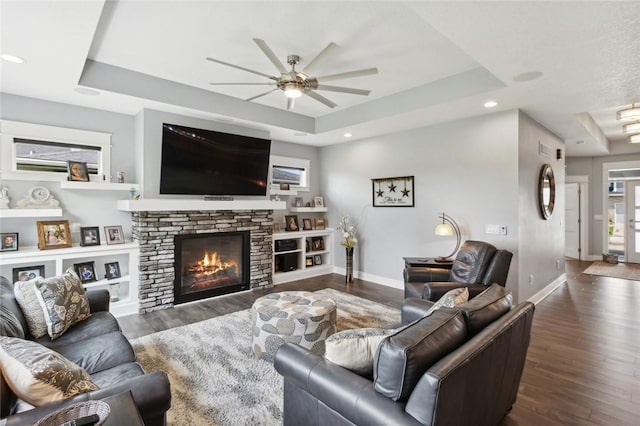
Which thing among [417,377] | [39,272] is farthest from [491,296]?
[39,272]

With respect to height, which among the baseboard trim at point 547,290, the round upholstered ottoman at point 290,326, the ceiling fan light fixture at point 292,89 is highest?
the ceiling fan light fixture at point 292,89

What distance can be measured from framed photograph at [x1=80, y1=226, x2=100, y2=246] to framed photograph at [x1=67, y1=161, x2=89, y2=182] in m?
0.62

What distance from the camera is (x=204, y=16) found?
2.59m

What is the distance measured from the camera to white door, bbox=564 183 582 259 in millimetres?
8250

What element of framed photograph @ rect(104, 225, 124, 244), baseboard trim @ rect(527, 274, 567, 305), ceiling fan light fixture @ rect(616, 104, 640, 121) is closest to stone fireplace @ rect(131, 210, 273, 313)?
framed photograph @ rect(104, 225, 124, 244)

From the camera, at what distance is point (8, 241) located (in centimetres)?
359

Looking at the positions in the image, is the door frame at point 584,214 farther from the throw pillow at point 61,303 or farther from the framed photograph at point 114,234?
the throw pillow at point 61,303

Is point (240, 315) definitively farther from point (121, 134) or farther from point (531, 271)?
point (531, 271)

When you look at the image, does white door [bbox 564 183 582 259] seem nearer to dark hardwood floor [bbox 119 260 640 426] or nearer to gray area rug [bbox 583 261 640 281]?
→ gray area rug [bbox 583 261 640 281]

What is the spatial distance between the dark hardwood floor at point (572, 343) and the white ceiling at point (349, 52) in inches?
97.2

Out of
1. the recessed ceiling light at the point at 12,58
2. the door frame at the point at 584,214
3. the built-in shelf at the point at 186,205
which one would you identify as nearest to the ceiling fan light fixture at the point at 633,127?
the door frame at the point at 584,214

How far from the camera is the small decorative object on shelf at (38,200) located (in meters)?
3.77

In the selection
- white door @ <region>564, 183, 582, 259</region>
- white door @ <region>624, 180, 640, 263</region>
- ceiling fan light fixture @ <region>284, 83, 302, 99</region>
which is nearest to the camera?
ceiling fan light fixture @ <region>284, 83, 302, 99</region>

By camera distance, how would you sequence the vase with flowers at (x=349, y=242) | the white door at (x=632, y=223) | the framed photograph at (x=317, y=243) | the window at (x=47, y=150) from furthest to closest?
the white door at (x=632, y=223)
the framed photograph at (x=317, y=243)
the vase with flowers at (x=349, y=242)
the window at (x=47, y=150)
